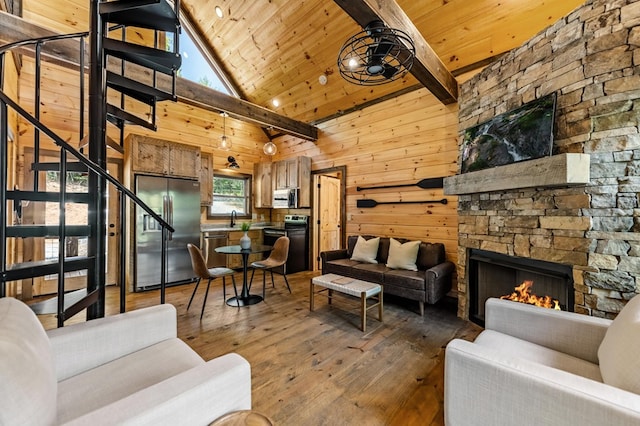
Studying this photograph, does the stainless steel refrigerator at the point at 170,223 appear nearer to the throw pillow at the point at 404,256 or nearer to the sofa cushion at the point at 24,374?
the throw pillow at the point at 404,256

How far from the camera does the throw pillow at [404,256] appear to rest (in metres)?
3.68

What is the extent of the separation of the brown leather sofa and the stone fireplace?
0.97 meters

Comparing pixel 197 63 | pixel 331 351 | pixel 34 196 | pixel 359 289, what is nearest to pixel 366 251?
pixel 359 289

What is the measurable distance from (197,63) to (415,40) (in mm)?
4746

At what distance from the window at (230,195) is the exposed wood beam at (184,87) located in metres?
1.87

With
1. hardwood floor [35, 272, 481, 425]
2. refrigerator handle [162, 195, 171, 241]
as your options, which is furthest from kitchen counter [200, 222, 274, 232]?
hardwood floor [35, 272, 481, 425]

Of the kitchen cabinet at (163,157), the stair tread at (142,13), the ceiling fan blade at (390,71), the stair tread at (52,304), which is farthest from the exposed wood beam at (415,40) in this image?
the kitchen cabinet at (163,157)

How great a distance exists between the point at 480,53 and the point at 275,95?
3.72 meters

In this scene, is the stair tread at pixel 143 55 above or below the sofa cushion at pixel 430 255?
above

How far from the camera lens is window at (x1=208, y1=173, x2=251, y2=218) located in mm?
5948

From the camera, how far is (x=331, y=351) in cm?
241

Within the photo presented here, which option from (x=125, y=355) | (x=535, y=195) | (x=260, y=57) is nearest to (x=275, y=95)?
(x=260, y=57)

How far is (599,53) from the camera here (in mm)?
1949

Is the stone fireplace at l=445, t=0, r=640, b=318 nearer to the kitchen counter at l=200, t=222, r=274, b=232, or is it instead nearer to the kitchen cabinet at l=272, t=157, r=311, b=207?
the kitchen cabinet at l=272, t=157, r=311, b=207
